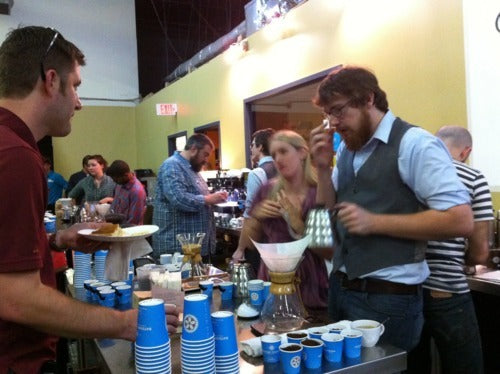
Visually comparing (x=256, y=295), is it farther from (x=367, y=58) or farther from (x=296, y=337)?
(x=367, y=58)

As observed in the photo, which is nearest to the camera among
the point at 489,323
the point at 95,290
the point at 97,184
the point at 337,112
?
the point at 337,112

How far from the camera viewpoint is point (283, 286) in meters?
1.55

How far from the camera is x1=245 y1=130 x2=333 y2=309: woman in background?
2.08 metres

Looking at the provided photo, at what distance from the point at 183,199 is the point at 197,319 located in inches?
101

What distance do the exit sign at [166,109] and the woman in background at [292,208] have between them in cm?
626

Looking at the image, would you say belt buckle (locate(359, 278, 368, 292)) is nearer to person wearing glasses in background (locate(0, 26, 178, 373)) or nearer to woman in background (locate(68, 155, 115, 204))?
person wearing glasses in background (locate(0, 26, 178, 373))

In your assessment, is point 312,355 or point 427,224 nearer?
point 312,355

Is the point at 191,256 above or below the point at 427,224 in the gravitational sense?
below

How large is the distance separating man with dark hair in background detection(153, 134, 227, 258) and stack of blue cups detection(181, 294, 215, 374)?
2.55 meters

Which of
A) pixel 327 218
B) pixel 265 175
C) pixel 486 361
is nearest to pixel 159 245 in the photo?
pixel 265 175

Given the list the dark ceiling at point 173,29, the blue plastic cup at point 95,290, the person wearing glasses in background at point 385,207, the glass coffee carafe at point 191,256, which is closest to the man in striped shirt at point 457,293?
the person wearing glasses in background at point 385,207

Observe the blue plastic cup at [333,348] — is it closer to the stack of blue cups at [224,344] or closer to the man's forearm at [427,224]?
the stack of blue cups at [224,344]

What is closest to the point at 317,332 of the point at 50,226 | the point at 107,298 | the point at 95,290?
the point at 107,298

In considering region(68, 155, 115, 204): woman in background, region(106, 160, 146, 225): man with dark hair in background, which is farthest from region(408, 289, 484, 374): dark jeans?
region(68, 155, 115, 204): woman in background
